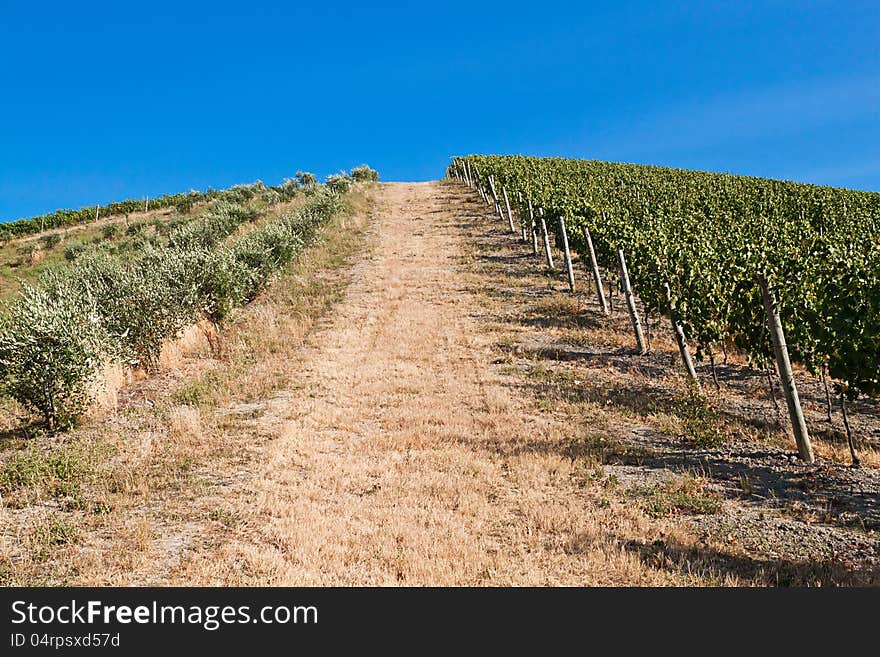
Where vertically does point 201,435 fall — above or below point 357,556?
above

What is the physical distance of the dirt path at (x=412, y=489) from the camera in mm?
6707

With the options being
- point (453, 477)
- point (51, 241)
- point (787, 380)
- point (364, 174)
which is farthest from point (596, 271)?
point (364, 174)

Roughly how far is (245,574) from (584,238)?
20283mm

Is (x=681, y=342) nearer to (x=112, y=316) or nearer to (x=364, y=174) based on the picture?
(x=112, y=316)

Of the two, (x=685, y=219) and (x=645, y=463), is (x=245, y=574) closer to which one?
(x=645, y=463)

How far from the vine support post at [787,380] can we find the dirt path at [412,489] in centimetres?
409

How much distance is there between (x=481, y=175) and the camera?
53.7 m

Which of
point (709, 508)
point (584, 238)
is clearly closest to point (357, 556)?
point (709, 508)

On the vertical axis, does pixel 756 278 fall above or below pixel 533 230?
below

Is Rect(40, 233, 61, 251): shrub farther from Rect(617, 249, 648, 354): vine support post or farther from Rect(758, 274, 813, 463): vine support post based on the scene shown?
Rect(758, 274, 813, 463): vine support post

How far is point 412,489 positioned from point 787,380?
23.2 feet

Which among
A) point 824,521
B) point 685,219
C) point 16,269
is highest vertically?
point 16,269

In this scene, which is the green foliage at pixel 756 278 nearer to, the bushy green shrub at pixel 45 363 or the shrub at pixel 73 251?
the bushy green shrub at pixel 45 363

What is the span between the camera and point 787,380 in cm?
1011
